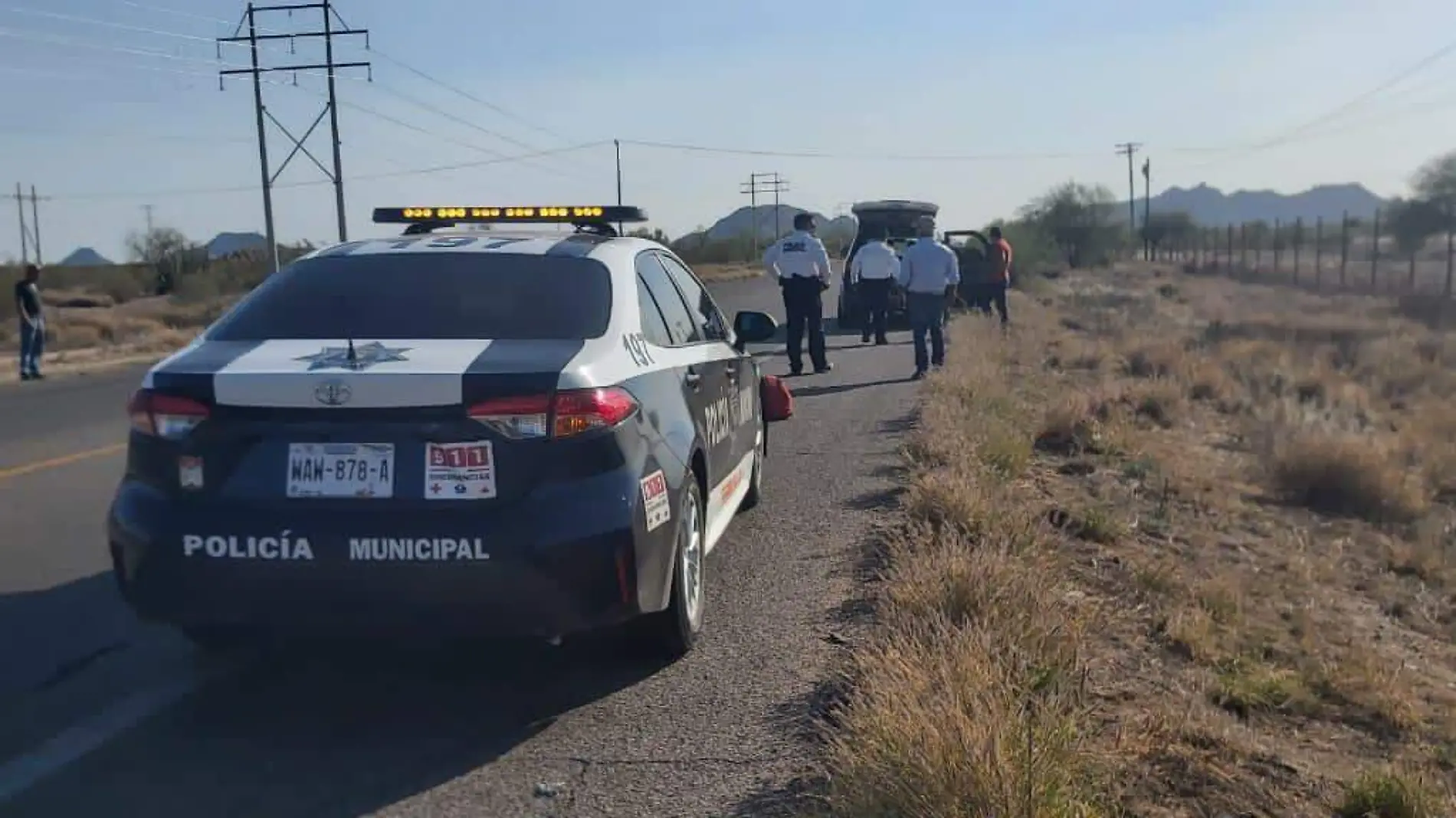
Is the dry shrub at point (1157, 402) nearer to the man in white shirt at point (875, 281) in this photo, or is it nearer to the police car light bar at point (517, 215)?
the man in white shirt at point (875, 281)

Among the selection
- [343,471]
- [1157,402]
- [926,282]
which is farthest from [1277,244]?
[343,471]

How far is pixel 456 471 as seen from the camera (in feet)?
16.0

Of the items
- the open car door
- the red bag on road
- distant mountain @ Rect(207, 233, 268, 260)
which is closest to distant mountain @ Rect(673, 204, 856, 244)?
distant mountain @ Rect(207, 233, 268, 260)

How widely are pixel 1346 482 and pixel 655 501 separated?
1005 centimetres

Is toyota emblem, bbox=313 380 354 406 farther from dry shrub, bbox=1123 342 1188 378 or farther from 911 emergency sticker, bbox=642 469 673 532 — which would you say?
dry shrub, bbox=1123 342 1188 378

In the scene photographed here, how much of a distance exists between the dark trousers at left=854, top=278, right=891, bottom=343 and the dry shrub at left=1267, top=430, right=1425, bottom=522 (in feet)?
25.5

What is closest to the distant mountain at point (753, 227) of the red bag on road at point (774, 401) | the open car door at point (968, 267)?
the open car door at point (968, 267)

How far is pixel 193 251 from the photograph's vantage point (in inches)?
2744

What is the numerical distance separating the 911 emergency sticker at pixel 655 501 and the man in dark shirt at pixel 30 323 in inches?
821

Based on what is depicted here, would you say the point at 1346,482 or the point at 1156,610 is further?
the point at 1346,482

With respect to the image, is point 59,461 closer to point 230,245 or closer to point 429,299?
point 429,299

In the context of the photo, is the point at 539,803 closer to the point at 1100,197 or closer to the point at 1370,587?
the point at 1370,587

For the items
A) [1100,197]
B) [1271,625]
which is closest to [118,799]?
[1271,625]

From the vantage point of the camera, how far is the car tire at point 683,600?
5.68 m
